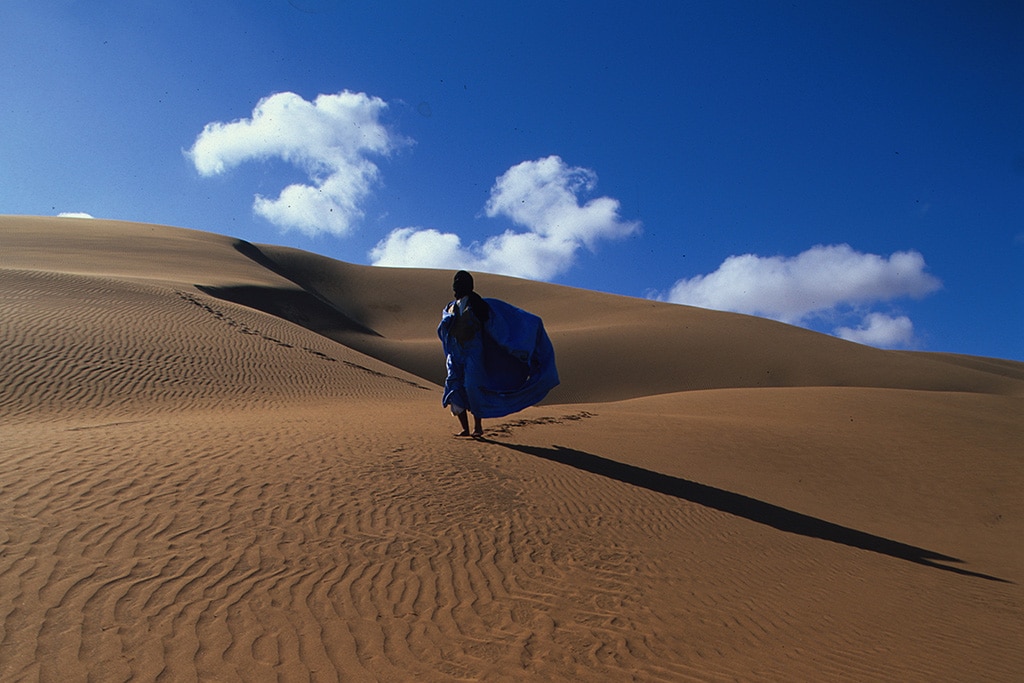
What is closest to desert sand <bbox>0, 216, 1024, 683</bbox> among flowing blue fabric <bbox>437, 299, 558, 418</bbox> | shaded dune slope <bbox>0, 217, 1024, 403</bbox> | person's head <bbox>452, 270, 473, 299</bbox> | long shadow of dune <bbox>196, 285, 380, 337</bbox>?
flowing blue fabric <bbox>437, 299, 558, 418</bbox>

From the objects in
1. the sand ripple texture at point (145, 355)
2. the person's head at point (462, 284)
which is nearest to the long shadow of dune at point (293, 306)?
the sand ripple texture at point (145, 355)

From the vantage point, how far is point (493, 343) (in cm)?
1008

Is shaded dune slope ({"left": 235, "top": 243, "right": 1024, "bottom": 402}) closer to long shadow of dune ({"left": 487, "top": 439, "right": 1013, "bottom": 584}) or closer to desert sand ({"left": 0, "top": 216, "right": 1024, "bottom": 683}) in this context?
desert sand ({"left": 0, "top": 216, "right": 1024, "bottom": 683})

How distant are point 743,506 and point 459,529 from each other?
4937 millimetres

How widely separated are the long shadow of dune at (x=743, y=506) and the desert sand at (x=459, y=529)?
71mm

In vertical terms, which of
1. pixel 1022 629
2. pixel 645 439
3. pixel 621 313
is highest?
pixel 621 313

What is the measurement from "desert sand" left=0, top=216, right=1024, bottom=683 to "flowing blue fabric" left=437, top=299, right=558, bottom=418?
79 cm

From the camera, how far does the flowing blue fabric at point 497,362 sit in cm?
983

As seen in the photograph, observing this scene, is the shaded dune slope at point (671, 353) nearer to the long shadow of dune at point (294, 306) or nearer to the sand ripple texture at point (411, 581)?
the long shadow of dune at point (294, 306)

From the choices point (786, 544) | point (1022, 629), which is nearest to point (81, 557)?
point (786, 544)

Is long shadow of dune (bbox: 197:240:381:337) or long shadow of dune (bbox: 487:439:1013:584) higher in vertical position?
long shadow of dune (bbox: 197:240:381:337)

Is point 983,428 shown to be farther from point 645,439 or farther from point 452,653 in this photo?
point 452,653

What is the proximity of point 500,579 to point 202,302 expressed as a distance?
20385 millimetres

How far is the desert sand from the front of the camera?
14.1 feet
